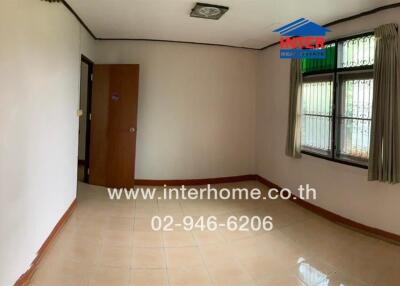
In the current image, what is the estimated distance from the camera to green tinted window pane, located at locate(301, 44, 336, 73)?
388 centimetres

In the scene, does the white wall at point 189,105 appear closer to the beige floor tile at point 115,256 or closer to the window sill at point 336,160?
the window sill at point 336,160

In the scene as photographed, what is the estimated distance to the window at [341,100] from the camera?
3506 millimetres

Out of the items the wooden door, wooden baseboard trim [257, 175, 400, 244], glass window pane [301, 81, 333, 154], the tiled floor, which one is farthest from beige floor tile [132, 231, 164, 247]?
glass window pane [301, 81, 333, 154]

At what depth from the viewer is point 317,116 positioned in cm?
424

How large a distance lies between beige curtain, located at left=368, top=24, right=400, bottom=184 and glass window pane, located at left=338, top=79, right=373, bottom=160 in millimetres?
254

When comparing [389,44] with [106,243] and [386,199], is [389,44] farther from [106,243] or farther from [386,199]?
[106,243]

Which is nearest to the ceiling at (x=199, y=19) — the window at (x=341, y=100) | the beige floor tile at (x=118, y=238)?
the window at (x=341, y=100)

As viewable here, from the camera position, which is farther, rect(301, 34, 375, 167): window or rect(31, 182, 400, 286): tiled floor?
rect(301, 34, 375, 167): window

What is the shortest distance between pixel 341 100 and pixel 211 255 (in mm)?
2464

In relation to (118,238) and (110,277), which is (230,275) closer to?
(110,277)

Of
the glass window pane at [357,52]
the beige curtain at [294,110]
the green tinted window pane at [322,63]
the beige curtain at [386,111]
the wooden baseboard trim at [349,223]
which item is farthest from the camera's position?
the beige curtain at [294,110]

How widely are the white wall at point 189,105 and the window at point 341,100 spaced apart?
1.52 m

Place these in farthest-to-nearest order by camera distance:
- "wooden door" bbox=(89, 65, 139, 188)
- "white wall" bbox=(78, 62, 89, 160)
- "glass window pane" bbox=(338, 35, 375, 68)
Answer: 1. "white wall" bbox=(78, 62, 89, 160)
2. "wooden door" bbox=(89, 65, 139, 188)
3. "glass window pane" bbox=(338, 35, 375, 68)

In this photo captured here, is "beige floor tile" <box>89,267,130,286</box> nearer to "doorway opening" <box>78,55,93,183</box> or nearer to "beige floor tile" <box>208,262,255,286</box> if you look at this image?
"beige floor tile" <box>208,262,255,286</box>
